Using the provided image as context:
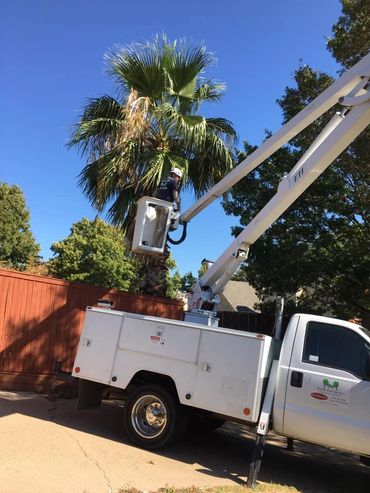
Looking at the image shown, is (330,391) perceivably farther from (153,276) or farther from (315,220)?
(315,220)

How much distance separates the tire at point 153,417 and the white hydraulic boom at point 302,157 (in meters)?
2.00

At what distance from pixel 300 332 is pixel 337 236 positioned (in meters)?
8.81

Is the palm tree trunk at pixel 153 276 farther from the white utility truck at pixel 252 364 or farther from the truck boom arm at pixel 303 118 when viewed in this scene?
the white utility truck at pixel 252 364

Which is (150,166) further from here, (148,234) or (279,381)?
A: (279,381)

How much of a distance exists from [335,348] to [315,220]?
8.18 metres

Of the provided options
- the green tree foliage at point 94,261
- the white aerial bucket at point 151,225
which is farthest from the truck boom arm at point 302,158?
the green tree foliage at point 94,261

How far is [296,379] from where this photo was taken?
244 inches

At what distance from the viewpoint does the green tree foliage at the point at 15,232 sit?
42562 millimetres

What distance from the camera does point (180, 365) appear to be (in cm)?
682

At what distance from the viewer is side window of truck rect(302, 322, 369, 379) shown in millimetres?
5973

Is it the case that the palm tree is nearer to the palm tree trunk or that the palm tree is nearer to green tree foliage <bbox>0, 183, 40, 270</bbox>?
the palm tree trunk

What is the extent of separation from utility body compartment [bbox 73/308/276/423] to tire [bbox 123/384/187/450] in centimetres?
23

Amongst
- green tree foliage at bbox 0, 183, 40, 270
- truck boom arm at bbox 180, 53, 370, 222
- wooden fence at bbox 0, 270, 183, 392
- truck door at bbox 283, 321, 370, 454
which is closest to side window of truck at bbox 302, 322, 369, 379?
truck door at bbox 283, 321, 370, 454

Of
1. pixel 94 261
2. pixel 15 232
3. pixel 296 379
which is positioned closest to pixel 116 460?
pixel 296 379
